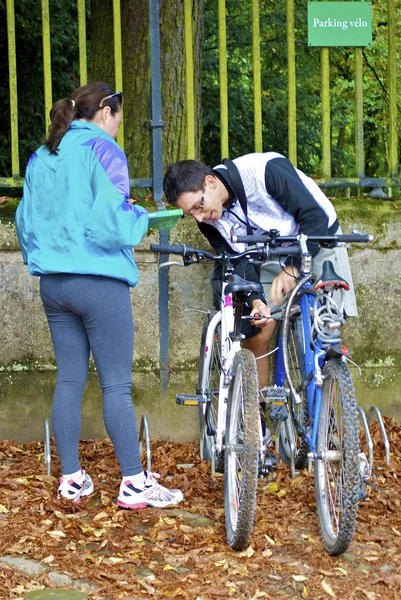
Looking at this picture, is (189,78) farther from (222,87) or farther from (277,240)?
(277,240)

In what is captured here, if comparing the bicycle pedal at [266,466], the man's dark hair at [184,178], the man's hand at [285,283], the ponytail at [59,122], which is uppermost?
the ponytail at [59,122]

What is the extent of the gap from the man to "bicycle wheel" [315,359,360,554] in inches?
27.4

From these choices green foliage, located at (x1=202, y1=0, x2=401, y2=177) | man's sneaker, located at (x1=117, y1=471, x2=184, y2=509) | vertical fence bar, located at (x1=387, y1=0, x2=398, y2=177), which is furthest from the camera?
green foliage, located at (x1=202, y1=0, x2=401, y2=177)

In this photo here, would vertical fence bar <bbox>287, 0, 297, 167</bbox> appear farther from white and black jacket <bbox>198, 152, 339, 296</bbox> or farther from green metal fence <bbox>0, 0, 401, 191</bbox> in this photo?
white and black jacket <bbox>198, 152, 339, 296</bbox>

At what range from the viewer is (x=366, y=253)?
18.0ft

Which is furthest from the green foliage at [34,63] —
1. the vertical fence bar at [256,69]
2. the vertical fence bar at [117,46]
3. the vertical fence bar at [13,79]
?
the vertical fence bar at [256,69]

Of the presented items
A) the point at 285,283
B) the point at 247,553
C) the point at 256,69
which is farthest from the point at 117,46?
the point at 247,553

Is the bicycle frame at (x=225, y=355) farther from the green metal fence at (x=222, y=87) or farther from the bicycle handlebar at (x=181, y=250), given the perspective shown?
the green metal fence at (x=222, y=87)

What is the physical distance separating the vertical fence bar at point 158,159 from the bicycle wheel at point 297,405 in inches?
37.1

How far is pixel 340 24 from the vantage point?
17.9 feet

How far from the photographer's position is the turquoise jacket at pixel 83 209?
13.2 feet

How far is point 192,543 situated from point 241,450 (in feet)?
1.54

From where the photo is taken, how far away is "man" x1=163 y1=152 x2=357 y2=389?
4.42 metres

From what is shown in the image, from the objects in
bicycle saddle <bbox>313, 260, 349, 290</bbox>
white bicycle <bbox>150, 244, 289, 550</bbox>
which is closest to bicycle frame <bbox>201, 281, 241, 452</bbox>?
white bicycle <bbox>150, 244, 289, 550</bbox>
